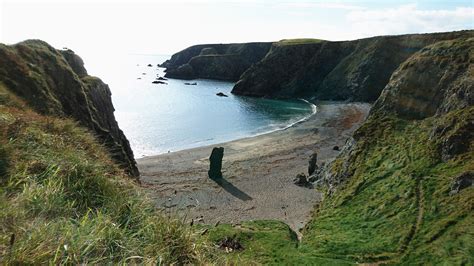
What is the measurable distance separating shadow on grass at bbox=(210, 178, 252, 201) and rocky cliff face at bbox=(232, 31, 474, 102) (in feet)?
247

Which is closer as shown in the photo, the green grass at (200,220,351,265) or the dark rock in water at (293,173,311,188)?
the green grass at (200,220,351,265)

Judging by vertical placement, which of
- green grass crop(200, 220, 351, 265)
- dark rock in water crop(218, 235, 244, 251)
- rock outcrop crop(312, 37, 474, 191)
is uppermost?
rock outcrop crop(312, 37, 474, 191)

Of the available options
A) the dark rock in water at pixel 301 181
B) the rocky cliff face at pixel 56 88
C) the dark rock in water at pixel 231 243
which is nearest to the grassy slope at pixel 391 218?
the dark rock in water at pixel 231 243

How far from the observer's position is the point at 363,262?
→ 20.8 m

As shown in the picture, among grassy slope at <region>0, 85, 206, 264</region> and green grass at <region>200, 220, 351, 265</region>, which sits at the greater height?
grassy slope at <region>0, 85, 206, 264</region>

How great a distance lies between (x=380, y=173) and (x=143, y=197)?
2339 cm

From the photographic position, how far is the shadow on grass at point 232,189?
37.5 m

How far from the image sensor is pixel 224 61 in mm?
177125

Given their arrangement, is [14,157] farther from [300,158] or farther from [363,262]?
[300,158]

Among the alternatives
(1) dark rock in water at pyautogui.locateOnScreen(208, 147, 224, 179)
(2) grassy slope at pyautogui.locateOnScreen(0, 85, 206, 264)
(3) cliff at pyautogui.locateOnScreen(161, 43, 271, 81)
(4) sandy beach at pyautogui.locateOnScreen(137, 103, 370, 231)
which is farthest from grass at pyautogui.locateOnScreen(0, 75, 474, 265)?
(3) cliff at pyautogui.locateOnScreen(161, 43, 271, 81)

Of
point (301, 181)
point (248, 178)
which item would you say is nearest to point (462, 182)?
point (301, 181)

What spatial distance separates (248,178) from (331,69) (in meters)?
89.8

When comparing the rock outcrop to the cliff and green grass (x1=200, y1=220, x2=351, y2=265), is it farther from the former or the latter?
the cliff

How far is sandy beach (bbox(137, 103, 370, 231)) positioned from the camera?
33.1 metres
